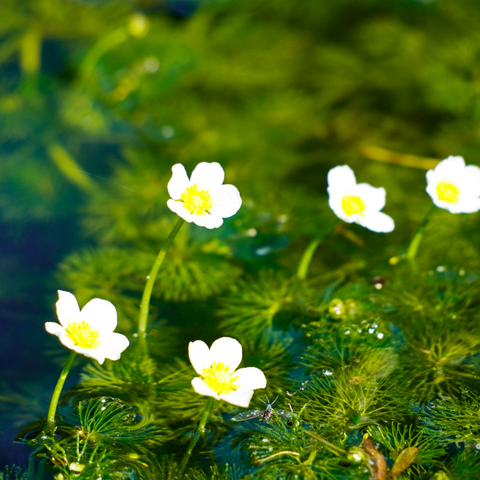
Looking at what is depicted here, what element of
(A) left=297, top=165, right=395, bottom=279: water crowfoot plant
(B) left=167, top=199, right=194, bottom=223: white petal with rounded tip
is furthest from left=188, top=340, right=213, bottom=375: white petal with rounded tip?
(A) left=297, top=165, right=395, bottom=279: water crowfoot plant

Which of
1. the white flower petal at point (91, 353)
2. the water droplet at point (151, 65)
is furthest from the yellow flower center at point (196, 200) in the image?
the water droplet at point (151, 65)

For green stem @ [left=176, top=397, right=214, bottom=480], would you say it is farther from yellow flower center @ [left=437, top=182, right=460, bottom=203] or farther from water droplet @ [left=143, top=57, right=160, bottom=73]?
water droplet @ [left=143, top=57, right=160, bottom=73]

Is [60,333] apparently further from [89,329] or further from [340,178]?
[340,178]

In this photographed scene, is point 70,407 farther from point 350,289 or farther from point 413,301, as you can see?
point 413,301

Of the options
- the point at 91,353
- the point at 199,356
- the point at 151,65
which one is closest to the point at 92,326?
the point at 91,353

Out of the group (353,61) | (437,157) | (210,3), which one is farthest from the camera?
(210,3)

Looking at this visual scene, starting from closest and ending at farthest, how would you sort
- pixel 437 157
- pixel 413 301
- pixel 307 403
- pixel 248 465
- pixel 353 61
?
pixel 248 465 → pixel 307 403 → pixel 413 301 → pixel 437 157 → pixel 353 61

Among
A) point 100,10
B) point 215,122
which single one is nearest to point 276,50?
point 215,122
